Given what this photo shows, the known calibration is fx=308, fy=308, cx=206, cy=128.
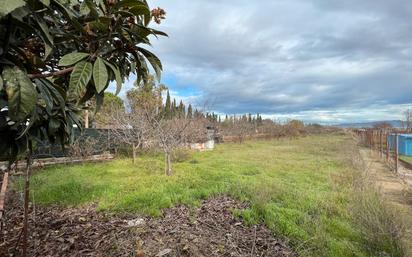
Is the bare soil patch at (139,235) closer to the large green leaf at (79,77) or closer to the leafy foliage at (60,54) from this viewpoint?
the leafy foliage at (60,54)

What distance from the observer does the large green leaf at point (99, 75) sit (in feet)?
4.07

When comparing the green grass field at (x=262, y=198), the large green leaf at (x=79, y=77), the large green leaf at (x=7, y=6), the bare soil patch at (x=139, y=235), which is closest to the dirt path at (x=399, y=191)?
the green grass field at (x=262, y=198)

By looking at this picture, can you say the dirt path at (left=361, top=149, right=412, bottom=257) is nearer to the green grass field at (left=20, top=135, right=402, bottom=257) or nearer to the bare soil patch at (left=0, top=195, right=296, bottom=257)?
the green grass field at (left=20, top=135, right=402, bottom=257)

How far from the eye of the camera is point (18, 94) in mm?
1026

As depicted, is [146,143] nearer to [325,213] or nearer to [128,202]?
Result: [128,202]

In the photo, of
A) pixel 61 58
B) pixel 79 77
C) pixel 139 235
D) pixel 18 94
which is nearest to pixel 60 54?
pixel 61 58

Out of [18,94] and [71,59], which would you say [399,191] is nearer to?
[71,59]

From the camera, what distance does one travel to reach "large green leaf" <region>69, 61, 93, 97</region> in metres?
1.22

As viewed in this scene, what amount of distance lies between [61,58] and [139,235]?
3.16 meters

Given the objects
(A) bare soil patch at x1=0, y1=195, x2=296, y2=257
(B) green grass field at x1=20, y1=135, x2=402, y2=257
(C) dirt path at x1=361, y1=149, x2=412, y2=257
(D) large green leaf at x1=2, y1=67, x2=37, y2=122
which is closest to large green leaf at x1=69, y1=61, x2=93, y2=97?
(D) large green leaf at x1=2, y1=67, x2=37, y2=122

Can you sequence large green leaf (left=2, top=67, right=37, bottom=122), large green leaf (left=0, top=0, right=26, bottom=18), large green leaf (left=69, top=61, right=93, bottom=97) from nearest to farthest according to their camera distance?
large green leaf (left=0, top=0, right=26, bottom=18)
large green leaf (left=2, top=67, right=37, bottom=122)
large green leaf (left=69, top=61, right=93, bottom=97)

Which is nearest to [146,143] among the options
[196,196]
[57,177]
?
[57,177]

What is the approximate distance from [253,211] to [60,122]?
4149 mm

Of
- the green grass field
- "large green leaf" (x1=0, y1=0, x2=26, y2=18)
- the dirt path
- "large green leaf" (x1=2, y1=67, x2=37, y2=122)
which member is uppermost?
"large green leaf" (x1=0, y1=0, x2=26, y2=18)
